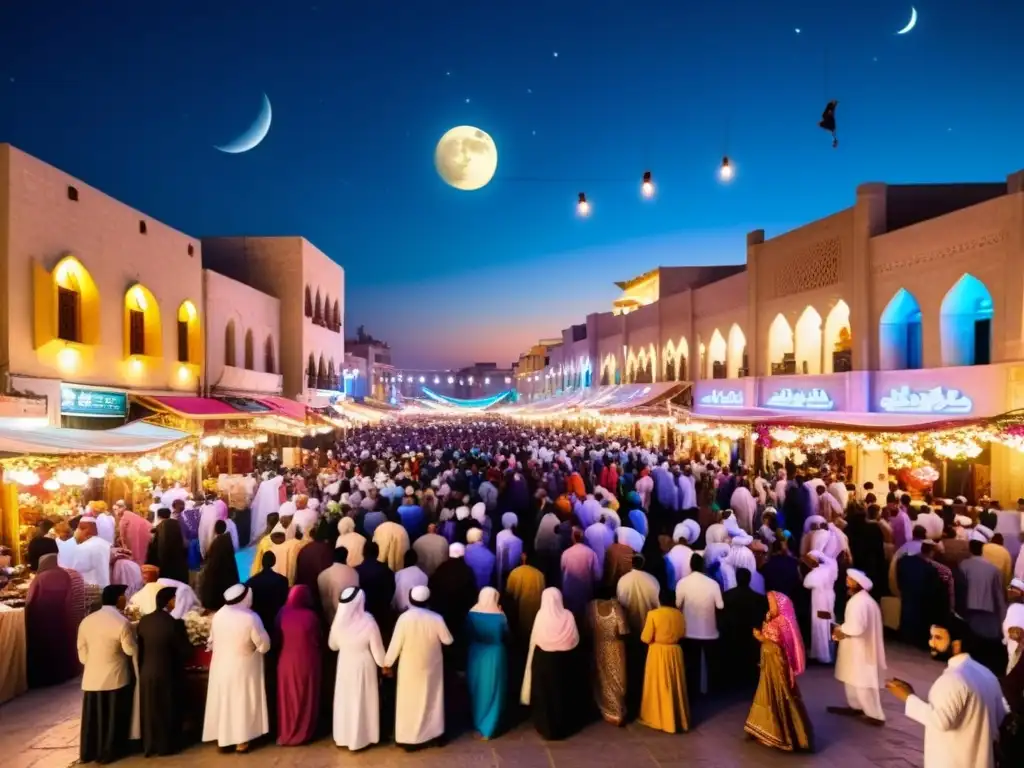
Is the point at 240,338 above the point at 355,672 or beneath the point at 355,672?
above

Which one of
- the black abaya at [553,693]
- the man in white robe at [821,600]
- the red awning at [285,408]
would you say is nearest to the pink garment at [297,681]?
the black abaya at [553,693]

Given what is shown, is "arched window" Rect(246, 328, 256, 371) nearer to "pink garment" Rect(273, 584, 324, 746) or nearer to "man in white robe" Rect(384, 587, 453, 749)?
"pink garment" Rect(273, 584, 324, 746)

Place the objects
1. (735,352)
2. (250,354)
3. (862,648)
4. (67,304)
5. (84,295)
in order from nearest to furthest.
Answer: (862,648)
(67,304)
(84,295)
(250,354)
(735,352)

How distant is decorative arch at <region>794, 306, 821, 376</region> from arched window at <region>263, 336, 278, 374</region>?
1614 centimetres

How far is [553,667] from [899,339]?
43.9ft

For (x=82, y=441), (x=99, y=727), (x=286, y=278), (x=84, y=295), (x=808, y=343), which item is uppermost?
(x=286, y=278)

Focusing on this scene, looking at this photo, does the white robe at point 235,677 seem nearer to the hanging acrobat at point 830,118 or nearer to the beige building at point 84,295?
the beige building at point 84,295

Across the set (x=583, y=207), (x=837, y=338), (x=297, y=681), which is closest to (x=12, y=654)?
(x=297, y=681)

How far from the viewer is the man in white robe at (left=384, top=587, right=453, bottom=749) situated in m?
5.58

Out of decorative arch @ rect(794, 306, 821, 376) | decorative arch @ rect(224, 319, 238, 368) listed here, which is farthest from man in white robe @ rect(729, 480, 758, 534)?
decorative arch @ rect(224, 319, 238, 368)

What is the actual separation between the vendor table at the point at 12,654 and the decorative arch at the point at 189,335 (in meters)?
10.2

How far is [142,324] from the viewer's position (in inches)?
562

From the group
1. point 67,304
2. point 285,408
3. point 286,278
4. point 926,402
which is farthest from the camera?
point 286,278

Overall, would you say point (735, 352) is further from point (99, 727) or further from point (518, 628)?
point (99, 727)
